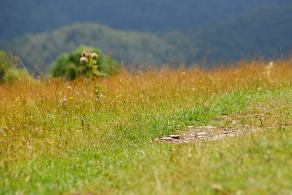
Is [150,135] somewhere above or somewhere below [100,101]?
below

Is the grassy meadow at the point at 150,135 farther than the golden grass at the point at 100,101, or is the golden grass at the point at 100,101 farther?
the golden grass at the point at 100,101

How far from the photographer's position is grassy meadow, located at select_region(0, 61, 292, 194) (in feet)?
23.3

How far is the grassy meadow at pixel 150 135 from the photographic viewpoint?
7105 millimetres

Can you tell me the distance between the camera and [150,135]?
35.2 feet

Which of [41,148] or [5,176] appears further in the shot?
[41,148]

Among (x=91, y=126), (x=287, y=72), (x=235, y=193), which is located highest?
(x=287, y=72)

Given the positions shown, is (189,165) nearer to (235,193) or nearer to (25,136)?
(235,193)

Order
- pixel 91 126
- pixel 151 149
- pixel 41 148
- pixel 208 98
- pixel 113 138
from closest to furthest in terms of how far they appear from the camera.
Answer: pixel 151 149
pixel 41 148
pixel 113 138
pixel 91 126
pixel 208 98

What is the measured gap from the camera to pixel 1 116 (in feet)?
41.8

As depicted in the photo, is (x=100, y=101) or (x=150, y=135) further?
(x=100, y=101)

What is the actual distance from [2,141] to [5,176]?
6.88 ft

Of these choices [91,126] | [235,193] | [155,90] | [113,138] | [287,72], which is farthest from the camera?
[287,72]

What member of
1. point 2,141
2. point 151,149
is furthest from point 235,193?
point 2,141

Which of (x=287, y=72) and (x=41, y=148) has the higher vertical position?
(x=287, y=72)
